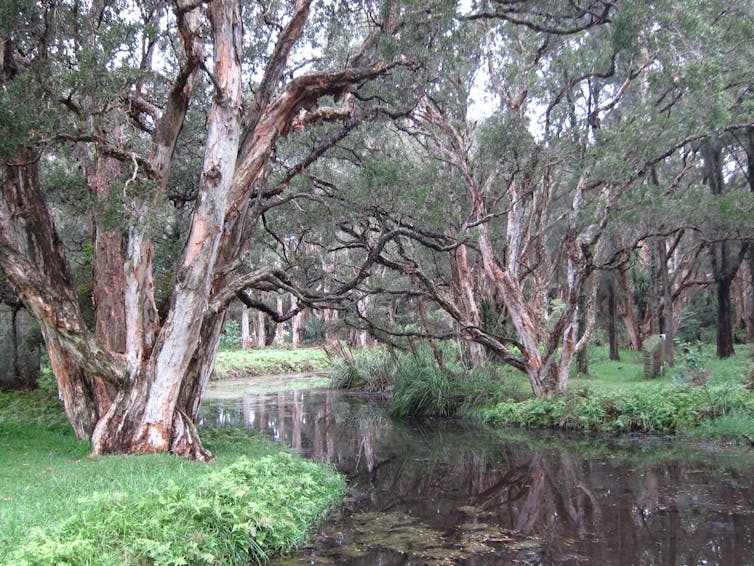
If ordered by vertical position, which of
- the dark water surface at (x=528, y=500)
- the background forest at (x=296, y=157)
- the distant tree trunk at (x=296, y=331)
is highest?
the background forest at (x=296, y=157)

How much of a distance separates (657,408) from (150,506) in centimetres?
969

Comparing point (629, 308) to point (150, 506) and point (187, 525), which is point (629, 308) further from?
point (150, 506)

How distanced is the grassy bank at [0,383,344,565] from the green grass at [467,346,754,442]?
19.9ft

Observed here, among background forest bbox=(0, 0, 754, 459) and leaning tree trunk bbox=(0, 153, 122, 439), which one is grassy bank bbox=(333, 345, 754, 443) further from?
leaning tree trunk bbox=(0, 153, 122, 439)

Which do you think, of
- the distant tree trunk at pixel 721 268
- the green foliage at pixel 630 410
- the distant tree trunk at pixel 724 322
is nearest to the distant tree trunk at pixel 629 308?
the distant tree trunk at pixel 721 268

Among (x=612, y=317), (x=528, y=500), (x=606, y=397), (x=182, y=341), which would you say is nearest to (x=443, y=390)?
(x=606, y=397)

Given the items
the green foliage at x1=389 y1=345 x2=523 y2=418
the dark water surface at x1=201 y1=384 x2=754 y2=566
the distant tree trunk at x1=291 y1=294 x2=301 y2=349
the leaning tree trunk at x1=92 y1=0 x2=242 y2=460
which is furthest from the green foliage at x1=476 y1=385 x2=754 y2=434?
the distant tree trunk at x1=291 y1=294 x2=301 y2=349

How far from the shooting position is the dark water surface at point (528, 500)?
19.9 ft

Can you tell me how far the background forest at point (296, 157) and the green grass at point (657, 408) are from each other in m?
0.98

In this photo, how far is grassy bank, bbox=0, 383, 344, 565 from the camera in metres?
4.83

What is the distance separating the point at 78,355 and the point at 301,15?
6098 mm

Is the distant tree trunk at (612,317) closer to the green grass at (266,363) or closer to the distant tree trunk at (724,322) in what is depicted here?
the distant tree trunk at (724,322)

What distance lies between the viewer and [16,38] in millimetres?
8570

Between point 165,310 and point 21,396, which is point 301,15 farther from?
point 21,396
